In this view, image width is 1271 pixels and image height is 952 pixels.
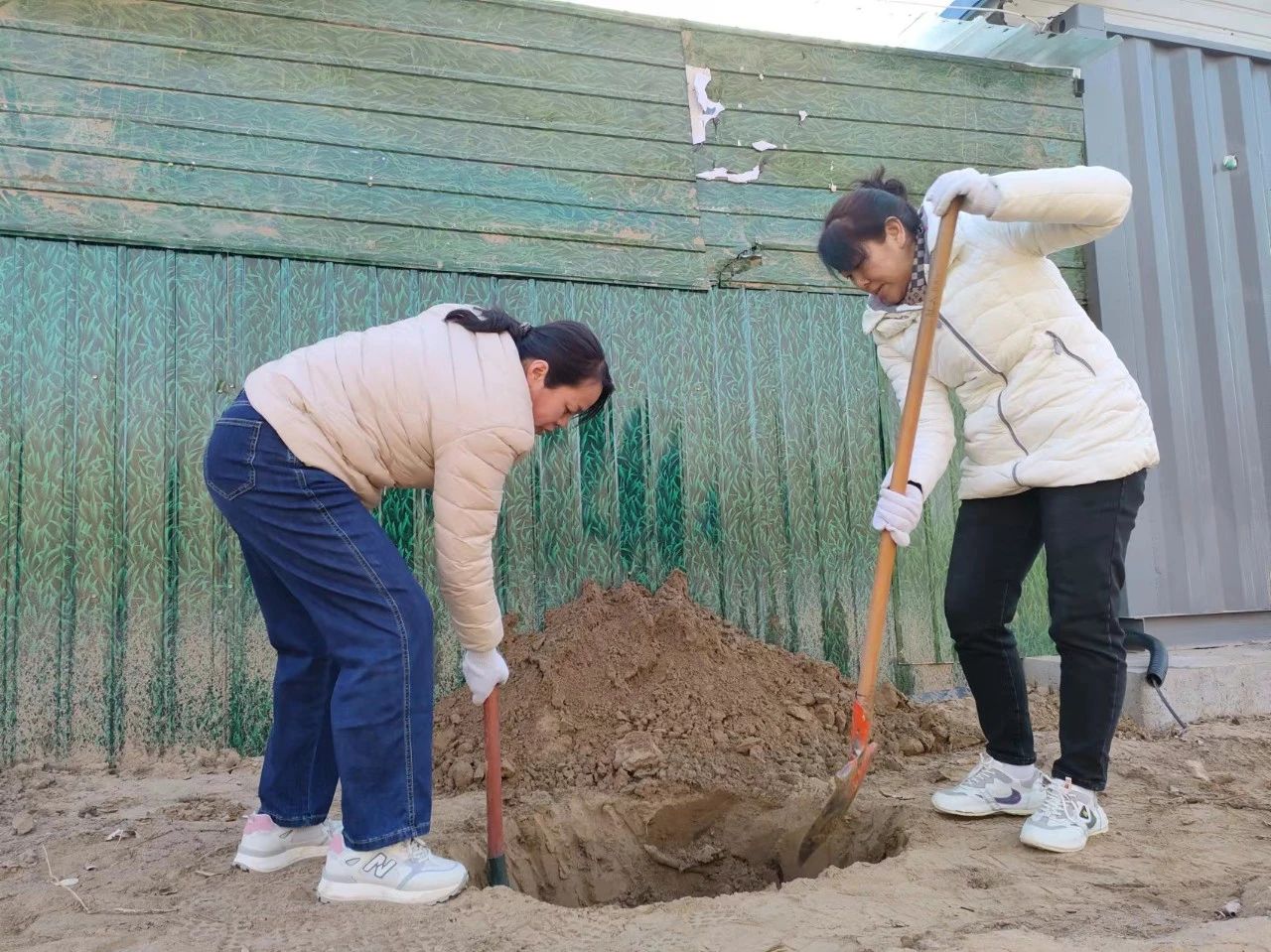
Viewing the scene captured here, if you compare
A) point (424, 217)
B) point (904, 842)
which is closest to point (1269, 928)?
point (904, 842)

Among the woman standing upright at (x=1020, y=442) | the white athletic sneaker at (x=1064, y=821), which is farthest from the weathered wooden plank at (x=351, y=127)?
the white athletic sneaker at (x=1064, y=821)

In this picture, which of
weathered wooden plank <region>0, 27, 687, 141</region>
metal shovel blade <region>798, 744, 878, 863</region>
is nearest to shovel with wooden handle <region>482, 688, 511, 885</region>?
metal shovel blade <region>798, 744, 878, 863</region>

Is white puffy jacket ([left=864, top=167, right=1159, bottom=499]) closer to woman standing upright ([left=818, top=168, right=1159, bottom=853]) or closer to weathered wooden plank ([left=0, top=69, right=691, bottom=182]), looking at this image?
woman standing upright ([left=818, top=168, right=1159, bottom=853])

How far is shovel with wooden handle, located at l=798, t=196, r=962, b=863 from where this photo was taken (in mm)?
2367

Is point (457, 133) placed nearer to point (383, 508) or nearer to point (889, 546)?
point (383, 508)

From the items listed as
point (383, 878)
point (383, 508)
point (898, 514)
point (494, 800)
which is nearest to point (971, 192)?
point (898, 514)

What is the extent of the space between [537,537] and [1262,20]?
517cm

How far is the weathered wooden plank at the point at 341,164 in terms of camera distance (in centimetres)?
345

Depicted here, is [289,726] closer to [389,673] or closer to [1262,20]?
[389,673]

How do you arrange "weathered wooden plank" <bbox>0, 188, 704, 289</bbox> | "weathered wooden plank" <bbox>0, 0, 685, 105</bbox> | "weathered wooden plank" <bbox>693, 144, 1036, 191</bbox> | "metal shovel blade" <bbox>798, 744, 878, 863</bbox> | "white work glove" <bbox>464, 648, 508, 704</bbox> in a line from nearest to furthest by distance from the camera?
"white work glove" <bbox>464, 648, 508, 704</bbox> < "metal shovel blade" <bbox>798, 744, 878, 863</bbox> < "weathered wooden plank" <bbox>0, 188, 704, 289</bbox> < "weathered wooden plank" <bbox>0, 0, 685, 105</bbox> < "weathered wooden plank" <bbox>693, 144, 1036, 191</bbox>

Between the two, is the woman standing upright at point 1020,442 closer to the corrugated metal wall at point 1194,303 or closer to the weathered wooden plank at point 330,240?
the weathered wooden plank at point 330,240

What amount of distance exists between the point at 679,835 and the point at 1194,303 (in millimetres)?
3881

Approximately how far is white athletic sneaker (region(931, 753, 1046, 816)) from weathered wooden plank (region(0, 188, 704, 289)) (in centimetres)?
236

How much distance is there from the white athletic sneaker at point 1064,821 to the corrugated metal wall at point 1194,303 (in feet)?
8.63
